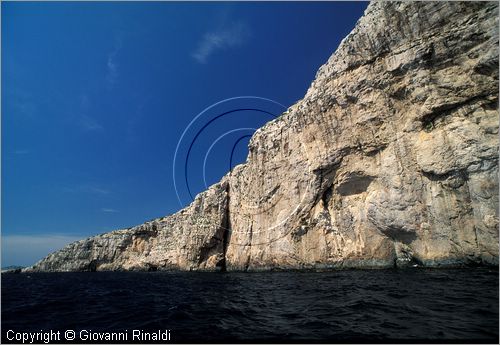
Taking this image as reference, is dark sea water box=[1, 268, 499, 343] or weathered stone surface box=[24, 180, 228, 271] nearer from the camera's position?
dark sea water box=[1, 268, 499, 343]

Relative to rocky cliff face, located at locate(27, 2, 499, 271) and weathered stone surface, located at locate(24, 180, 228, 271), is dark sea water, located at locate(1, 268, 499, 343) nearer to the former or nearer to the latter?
rocky cliff face, located at locate(27, 2, 499, 271)

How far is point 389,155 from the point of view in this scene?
30078 mm

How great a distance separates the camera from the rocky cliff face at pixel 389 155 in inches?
918

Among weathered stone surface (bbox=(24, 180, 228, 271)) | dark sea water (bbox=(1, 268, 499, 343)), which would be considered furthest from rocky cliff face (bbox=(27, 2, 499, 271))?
dark sea water (bbox=(1, 268, 499, 343))

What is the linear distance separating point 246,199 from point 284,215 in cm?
1117

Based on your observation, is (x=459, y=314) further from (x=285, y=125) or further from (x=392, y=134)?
(x=285, y=125)

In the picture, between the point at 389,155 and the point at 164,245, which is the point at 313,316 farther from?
the point at 164,245

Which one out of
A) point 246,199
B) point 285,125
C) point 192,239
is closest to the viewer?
point 285,125

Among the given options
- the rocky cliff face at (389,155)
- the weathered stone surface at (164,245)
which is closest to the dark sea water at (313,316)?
the rocky cliff face at (389,155)

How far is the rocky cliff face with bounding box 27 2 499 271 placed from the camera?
23.3 m

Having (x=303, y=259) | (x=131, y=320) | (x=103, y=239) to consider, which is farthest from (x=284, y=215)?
(x=103, y=239)

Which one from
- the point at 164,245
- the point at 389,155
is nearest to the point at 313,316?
the point at 389,155

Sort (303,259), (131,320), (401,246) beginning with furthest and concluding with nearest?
(303,259), (401,246), (131,320)

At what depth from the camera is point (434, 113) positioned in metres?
26.8
